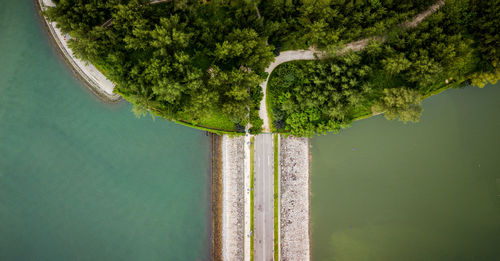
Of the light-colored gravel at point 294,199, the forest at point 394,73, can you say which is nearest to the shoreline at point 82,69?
the forest at point 394,73

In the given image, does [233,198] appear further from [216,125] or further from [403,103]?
[403,103]

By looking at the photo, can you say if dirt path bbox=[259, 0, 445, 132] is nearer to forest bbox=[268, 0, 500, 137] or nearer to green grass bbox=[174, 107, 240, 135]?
forest bbox=[268, 0, 500, 137]

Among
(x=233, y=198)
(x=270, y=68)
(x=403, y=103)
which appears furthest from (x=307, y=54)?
(x=233, y=198)

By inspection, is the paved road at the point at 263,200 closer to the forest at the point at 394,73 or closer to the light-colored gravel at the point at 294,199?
the light-colored gravel at the point at 294,199

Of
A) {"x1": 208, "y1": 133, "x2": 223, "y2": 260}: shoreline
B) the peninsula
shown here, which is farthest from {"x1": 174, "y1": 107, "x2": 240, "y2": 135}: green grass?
{"x1": 208, "y1": 133, "x2": 223, "y2": 260}: shoreline

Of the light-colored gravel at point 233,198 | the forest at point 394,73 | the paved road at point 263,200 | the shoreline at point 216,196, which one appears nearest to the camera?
the forest at point 394,73

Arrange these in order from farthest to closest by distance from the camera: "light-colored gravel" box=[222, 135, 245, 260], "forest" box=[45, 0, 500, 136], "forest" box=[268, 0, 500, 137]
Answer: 1. "light-colored gravel" box=[222, 135, 245, 260]
2. "forest" box=[268, 0, 500, 137]
3. "forest" box=[45, 0, 500, 136]
